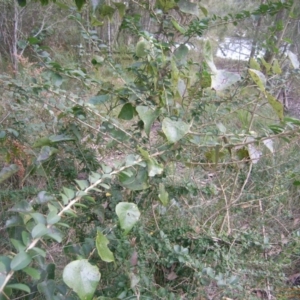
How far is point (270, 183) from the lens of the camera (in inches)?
60.5

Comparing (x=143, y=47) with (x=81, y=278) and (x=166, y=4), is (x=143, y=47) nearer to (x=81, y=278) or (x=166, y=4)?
(x=166, y=4)

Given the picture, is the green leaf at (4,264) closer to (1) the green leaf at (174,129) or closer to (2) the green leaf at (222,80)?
(1) the green leaf at (174,129)

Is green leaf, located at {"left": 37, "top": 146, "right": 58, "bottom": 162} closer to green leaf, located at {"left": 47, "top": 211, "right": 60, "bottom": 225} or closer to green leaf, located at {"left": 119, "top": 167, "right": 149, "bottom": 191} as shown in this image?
green leaf, located at {"left": 119, "top": 167, "right": 149, "bottom": 191}

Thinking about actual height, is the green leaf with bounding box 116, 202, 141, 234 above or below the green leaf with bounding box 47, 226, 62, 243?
below

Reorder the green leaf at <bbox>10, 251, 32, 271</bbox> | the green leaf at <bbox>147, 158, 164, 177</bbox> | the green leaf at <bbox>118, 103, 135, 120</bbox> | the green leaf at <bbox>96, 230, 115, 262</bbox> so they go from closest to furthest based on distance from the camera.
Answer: the green leaf at <bbox>10, 251, 32, 271</bbox> → the green leaf at <bbox>96, 230, 115, 262</bbox> → the green leaf at <bbox>147, 158, 164, 177</bbox> → the green leaf at <bbox>118, 103, 135, 120</bbox>

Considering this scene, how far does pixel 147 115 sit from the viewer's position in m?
0.91

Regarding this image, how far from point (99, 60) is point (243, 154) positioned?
49 cm

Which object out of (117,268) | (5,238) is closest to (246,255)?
(117,268)

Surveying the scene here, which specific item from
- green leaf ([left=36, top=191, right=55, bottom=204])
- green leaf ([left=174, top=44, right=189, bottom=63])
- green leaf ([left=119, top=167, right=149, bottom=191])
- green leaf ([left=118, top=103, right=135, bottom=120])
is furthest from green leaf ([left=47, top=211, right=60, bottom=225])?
green leaf ([left=174, top=44, right=189, bottom=63])

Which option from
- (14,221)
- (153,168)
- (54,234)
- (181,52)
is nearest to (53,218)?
(54,234)

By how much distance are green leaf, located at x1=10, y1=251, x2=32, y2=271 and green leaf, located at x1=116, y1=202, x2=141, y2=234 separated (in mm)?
219

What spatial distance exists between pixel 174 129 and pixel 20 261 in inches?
18.3

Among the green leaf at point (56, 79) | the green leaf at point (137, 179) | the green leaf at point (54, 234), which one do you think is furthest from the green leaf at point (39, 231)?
the green leaf at point (56, 79)

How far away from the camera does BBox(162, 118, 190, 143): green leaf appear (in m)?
0.83
